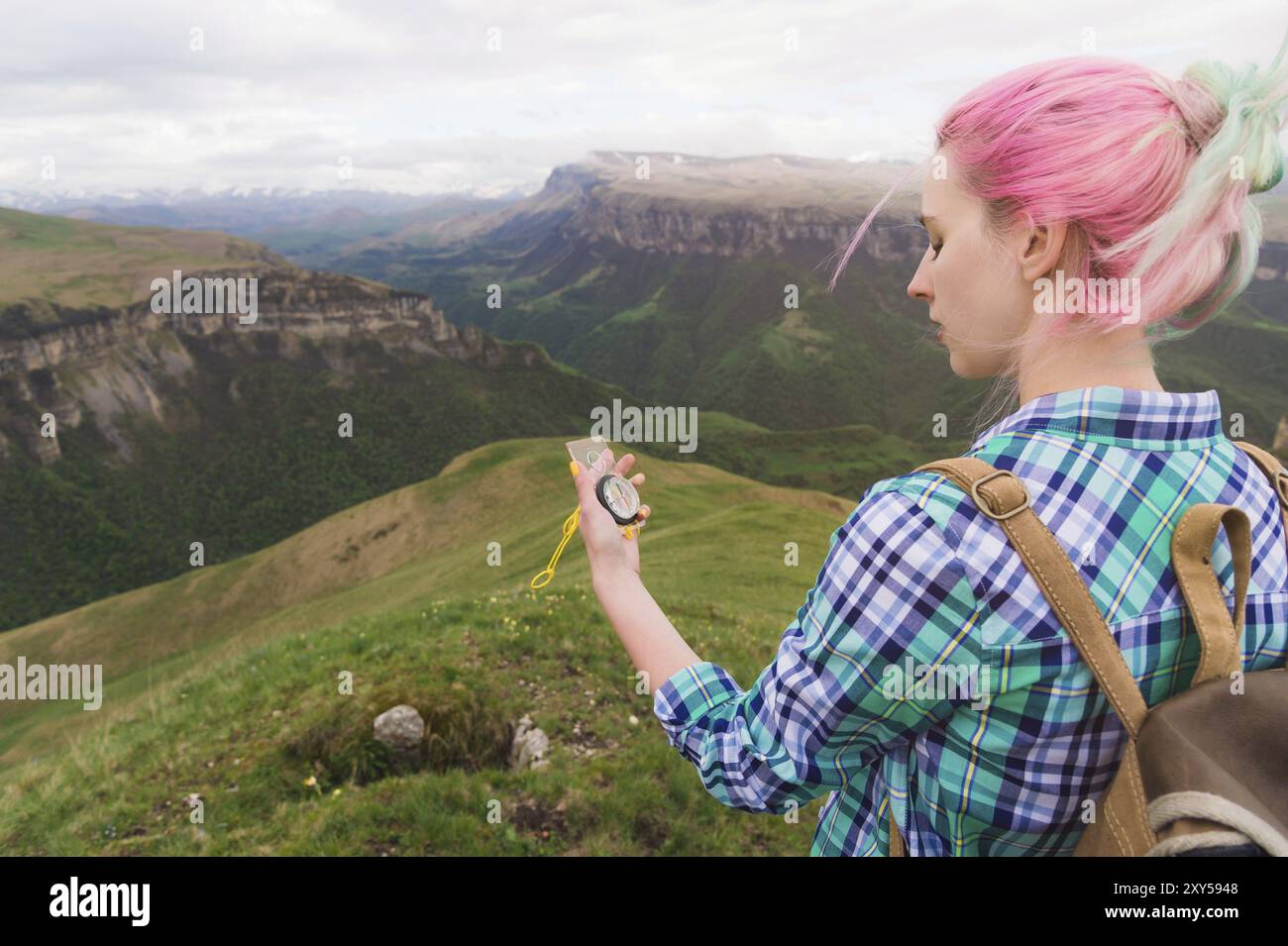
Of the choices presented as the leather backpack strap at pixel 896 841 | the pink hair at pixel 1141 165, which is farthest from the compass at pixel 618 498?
the pink hair at pixel 1141 165

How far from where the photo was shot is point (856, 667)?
6.49 ft

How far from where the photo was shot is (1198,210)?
1944 mm

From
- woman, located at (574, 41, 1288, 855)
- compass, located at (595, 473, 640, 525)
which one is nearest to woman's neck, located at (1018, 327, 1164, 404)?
woman, located at (574, 41, 1288, 855)

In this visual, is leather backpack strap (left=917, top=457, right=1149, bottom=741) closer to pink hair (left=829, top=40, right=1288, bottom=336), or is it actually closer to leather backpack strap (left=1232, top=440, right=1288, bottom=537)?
pink hair (left=829, top=40, right=1288, bottom=336)

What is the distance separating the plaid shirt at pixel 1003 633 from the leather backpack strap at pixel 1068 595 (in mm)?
36

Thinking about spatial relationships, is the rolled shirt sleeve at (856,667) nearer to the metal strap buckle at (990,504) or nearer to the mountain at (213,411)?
the metal strap buckle at (990,504)

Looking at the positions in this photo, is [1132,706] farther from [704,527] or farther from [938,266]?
[704,527]

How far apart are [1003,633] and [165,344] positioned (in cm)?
17753

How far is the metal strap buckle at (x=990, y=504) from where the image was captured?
6.08 feet

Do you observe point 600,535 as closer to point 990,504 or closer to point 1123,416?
point 990,504

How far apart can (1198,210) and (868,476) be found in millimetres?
149463

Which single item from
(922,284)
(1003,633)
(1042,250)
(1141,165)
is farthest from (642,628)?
(1141,165)

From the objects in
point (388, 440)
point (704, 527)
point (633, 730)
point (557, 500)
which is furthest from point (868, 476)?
point (633, 730)

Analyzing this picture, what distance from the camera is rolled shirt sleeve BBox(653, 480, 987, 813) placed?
6.25 feet
